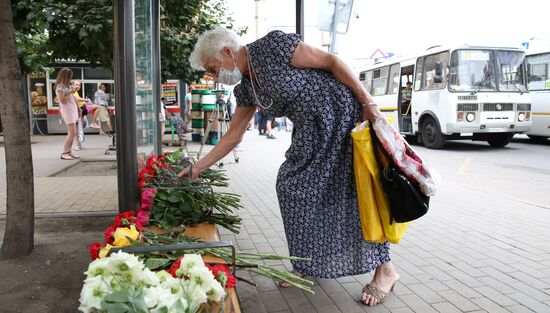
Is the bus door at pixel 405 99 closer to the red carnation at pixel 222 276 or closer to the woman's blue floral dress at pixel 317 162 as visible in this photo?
the woman's blue floral dress at pixel 317 162

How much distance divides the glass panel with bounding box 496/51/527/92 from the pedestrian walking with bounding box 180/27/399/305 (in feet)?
38.0

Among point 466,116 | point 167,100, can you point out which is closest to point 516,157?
point 466,116

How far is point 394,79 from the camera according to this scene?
54.4 ft

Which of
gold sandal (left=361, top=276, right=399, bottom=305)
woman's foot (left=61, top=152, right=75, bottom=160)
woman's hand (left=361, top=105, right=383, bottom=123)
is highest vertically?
woman's hand (left=361, top=105, right=383, bottom=123)

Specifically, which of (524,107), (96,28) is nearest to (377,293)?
(96,28)

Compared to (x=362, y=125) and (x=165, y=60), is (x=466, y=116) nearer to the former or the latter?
(x=165, y=60)

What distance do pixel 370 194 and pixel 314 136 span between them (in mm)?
478

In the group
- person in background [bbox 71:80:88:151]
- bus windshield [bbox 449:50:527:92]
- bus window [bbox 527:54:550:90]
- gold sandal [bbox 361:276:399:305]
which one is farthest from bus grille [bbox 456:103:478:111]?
gold sandal [bbox 361:276:399:305]

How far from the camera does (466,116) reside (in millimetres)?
12328

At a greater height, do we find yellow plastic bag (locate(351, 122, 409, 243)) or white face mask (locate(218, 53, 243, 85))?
white face mask (locate(218, 53, 243, 85))

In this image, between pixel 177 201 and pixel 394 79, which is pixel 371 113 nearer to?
pixel 177 201

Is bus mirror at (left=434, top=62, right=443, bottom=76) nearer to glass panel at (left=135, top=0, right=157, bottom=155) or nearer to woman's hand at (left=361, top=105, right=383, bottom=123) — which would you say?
glass panel at (left=135, top=0, right=157, bottom=155)

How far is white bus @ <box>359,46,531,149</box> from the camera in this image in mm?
12336

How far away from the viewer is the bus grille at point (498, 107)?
40.4 ft
